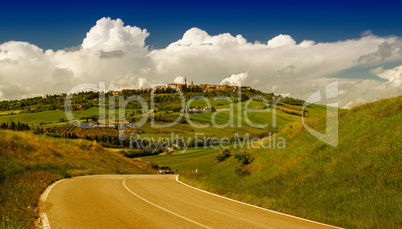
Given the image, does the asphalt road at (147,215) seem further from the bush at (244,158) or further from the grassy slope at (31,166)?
the bush at (244,158)

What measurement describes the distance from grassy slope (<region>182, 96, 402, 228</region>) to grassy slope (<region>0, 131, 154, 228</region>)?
29.9ft

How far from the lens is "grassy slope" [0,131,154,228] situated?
9.37 meters

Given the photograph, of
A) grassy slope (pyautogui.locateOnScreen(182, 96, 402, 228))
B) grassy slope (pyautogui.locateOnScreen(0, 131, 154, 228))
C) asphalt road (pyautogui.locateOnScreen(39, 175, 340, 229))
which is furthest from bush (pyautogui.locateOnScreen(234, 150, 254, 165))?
grassy slope (pyautogui.locateOnScreen(0, 131, 154, 228))

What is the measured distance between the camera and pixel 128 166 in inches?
2122

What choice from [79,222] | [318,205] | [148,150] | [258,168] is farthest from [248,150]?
[148,150]

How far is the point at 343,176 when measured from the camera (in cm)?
1277

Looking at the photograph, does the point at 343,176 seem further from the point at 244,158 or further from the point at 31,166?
the point at 31,166

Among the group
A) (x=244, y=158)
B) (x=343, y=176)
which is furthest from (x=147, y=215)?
(x=244, y=158)

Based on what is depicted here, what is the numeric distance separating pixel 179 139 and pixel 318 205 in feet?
319

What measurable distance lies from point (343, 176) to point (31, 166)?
22.7 m

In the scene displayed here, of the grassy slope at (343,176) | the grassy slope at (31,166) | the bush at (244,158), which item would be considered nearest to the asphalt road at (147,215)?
the grassy slope at (31,166)

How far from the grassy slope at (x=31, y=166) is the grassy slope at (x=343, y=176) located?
359 inches

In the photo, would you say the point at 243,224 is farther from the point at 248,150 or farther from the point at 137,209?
the point at 248,150

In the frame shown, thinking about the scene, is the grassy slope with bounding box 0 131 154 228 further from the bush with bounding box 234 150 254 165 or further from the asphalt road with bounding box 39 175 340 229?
the bush with bounding box 234 150 254 165
